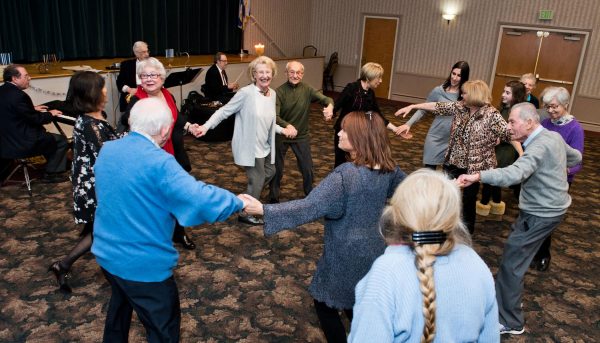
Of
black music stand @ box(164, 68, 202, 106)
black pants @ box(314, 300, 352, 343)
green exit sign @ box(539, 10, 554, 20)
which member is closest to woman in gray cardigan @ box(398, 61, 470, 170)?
black pants @ box(314, 300, 352, 343)

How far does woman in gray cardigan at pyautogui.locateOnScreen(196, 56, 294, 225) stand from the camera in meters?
4.05

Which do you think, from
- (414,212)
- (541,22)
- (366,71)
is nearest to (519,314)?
(414,212)

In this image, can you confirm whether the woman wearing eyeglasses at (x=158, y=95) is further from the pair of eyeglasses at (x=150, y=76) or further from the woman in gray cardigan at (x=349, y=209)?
the woman in gray cardigan at (x=349, y=209)

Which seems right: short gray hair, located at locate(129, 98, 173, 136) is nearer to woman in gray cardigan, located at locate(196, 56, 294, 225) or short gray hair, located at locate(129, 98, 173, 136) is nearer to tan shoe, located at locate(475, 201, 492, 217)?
woman in gray cardigan, located at locate(196, 56, 294, 225)

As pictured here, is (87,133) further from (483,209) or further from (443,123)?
(483,209)

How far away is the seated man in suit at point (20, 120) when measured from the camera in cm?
460

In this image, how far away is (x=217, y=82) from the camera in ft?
24.7

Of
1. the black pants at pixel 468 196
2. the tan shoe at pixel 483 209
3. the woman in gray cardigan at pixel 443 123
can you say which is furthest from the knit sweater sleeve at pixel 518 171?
the tan shoe at pixel 483 209

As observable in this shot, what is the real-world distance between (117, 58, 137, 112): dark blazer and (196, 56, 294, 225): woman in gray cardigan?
11.1ft

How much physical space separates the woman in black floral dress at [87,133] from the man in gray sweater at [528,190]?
216cm

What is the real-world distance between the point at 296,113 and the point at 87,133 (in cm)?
219

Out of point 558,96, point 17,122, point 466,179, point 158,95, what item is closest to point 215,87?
point 17,122

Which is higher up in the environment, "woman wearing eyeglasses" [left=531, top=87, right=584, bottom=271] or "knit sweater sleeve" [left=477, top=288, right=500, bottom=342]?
"woman wearing eyeglasses" [left=531, top=87, right=584, bottom=271]

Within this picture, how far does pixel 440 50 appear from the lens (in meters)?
11.4
